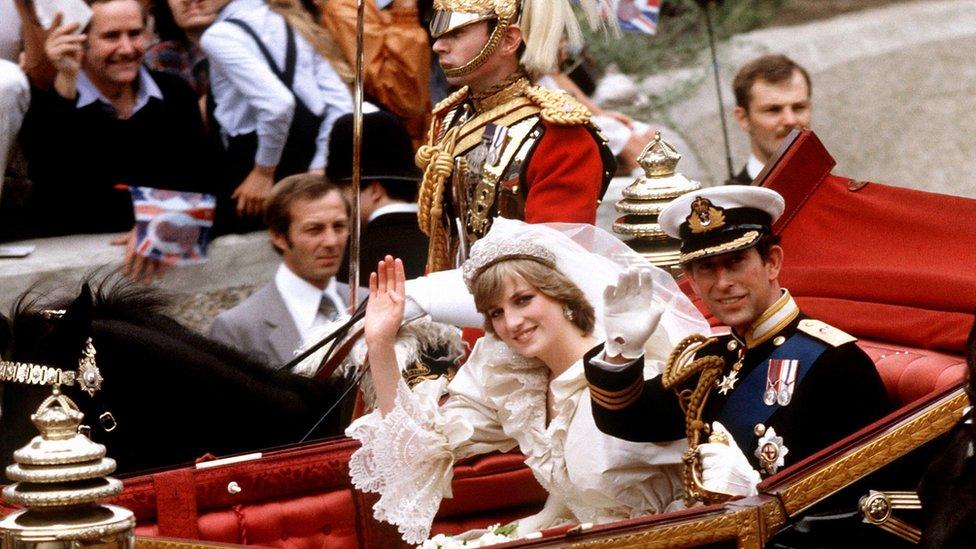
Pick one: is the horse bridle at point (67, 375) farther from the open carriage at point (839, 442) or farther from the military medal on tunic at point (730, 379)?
the military medal on tunic at point (730, 379)

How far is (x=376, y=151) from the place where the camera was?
24.4 feet

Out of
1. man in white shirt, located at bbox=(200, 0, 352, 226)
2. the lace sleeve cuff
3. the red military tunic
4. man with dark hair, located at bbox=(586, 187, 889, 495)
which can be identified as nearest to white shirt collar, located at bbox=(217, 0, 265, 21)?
man in white shirt, located at bbox=(200, 0, 352, 226)

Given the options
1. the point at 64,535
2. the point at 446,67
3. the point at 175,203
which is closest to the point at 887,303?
the point at 446,67

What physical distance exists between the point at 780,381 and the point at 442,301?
1.18m

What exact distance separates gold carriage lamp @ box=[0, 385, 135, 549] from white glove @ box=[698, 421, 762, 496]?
1.36 m

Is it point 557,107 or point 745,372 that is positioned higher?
point 557,107

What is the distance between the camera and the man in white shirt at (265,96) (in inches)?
314

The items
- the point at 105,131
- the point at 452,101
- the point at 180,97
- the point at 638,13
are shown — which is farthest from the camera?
the point at 638,13

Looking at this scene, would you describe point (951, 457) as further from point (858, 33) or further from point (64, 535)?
point (858, 33)

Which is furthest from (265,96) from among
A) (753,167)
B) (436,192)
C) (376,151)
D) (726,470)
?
(726,470)

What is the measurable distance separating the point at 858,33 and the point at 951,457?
8512 millimetres

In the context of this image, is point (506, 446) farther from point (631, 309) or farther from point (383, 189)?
point (383, 189)

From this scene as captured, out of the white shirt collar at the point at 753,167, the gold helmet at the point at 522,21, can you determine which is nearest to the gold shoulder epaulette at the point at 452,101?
the gold helmet at the point at 522,21

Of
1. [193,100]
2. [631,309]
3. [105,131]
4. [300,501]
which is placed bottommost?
[300,501]
